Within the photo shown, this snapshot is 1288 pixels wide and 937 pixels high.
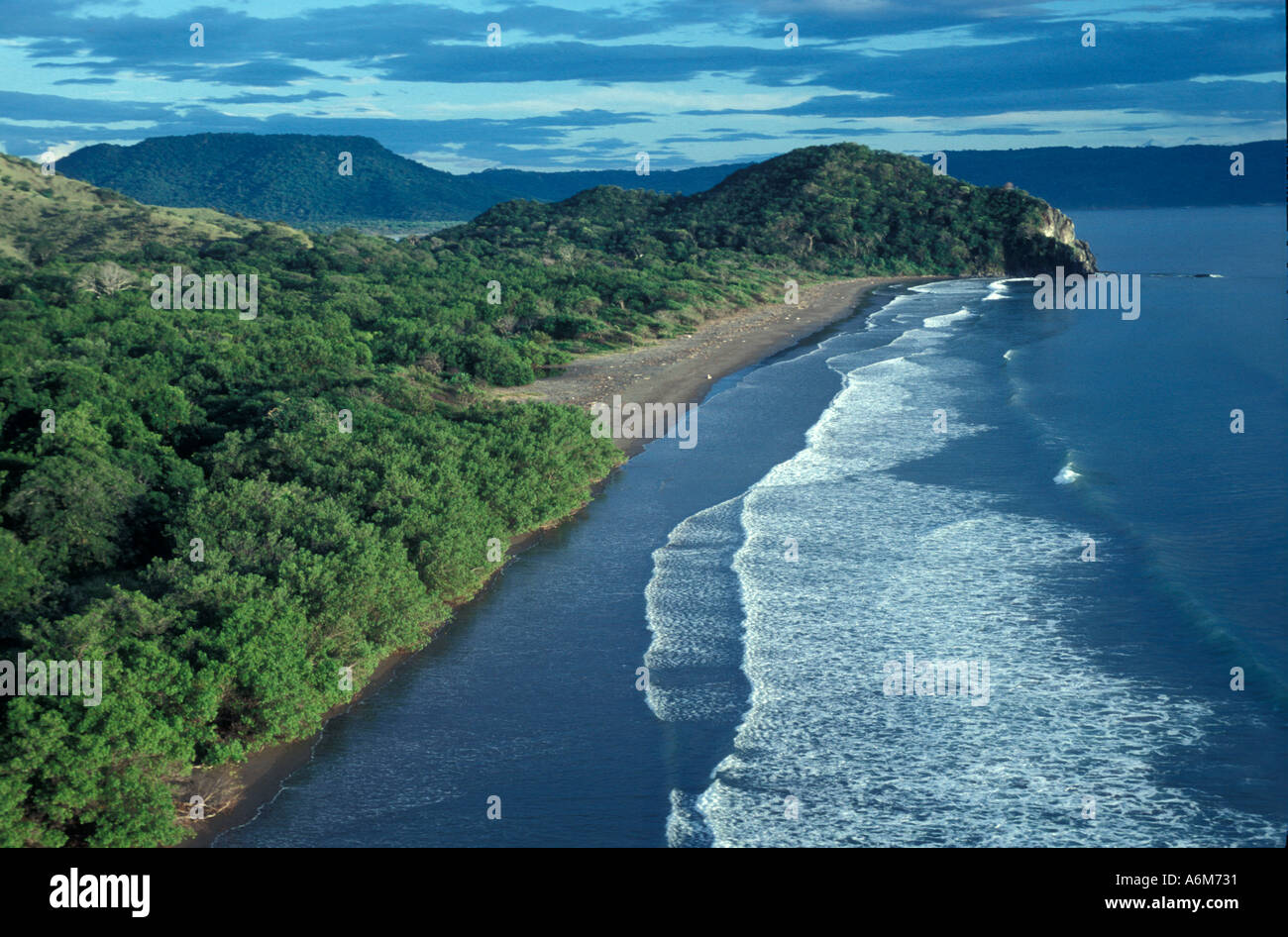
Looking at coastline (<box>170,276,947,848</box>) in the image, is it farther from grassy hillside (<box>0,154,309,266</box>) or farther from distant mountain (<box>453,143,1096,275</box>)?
grassy hillside (<box>0,154,309,266</box>)

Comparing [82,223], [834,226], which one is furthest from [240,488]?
[834,226]

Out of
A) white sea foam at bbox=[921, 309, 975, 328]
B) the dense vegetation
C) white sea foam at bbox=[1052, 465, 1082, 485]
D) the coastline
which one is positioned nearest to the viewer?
the dense vegetation

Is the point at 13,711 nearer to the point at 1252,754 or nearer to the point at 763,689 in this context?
the point at 763,689

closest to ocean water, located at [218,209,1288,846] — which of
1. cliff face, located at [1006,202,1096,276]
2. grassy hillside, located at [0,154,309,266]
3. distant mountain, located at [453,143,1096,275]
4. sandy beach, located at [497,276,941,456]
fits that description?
sandy beach, located at [497,276,941,456]

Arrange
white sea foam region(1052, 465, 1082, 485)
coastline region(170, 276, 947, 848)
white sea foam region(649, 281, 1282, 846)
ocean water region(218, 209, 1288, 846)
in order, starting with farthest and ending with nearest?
white sea foam region(1052, 465, 1082, 485)
coastline region(170, 276, 947, 848)
ocean water region(218, 209, 1288, 846)
white sea foam region(649, 281, 1282, 846)
